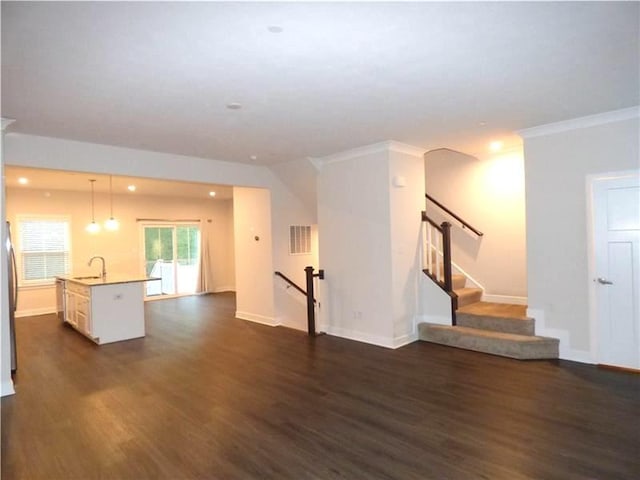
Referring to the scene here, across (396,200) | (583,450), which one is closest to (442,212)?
(396,200)

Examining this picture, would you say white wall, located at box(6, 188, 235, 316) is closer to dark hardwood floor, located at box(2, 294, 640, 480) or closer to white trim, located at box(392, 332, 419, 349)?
dark hardwood floor, located at box(2, 294, 640, 480)

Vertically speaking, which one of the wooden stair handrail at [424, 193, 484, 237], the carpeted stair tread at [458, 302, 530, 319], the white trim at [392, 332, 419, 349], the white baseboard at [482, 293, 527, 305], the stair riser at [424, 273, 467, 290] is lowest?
the white trim at [392, 332, 419, 349]

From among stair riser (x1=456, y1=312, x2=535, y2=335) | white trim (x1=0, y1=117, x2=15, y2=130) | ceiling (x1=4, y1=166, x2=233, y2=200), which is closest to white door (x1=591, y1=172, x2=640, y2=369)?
stair riser (x1=456, y1=312, x2=535, y2=335)

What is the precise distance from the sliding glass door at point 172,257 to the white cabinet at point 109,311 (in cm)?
380

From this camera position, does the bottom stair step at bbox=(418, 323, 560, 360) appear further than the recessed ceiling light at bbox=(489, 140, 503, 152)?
No

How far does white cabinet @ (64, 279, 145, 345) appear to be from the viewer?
573cm

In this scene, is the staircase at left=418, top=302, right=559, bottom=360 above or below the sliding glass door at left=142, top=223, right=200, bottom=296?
below

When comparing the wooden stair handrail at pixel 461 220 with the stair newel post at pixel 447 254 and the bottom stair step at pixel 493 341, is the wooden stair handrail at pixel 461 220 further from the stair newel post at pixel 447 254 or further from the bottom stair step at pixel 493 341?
the bottom stair step at pixel 493 341

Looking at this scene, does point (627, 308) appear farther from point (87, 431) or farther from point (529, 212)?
point (87, 431)

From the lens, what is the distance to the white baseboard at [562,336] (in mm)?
4348

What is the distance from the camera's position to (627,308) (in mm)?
4074

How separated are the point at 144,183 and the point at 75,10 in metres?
6.44

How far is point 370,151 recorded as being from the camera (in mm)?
5281

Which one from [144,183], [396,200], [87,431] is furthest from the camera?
[144,183]
